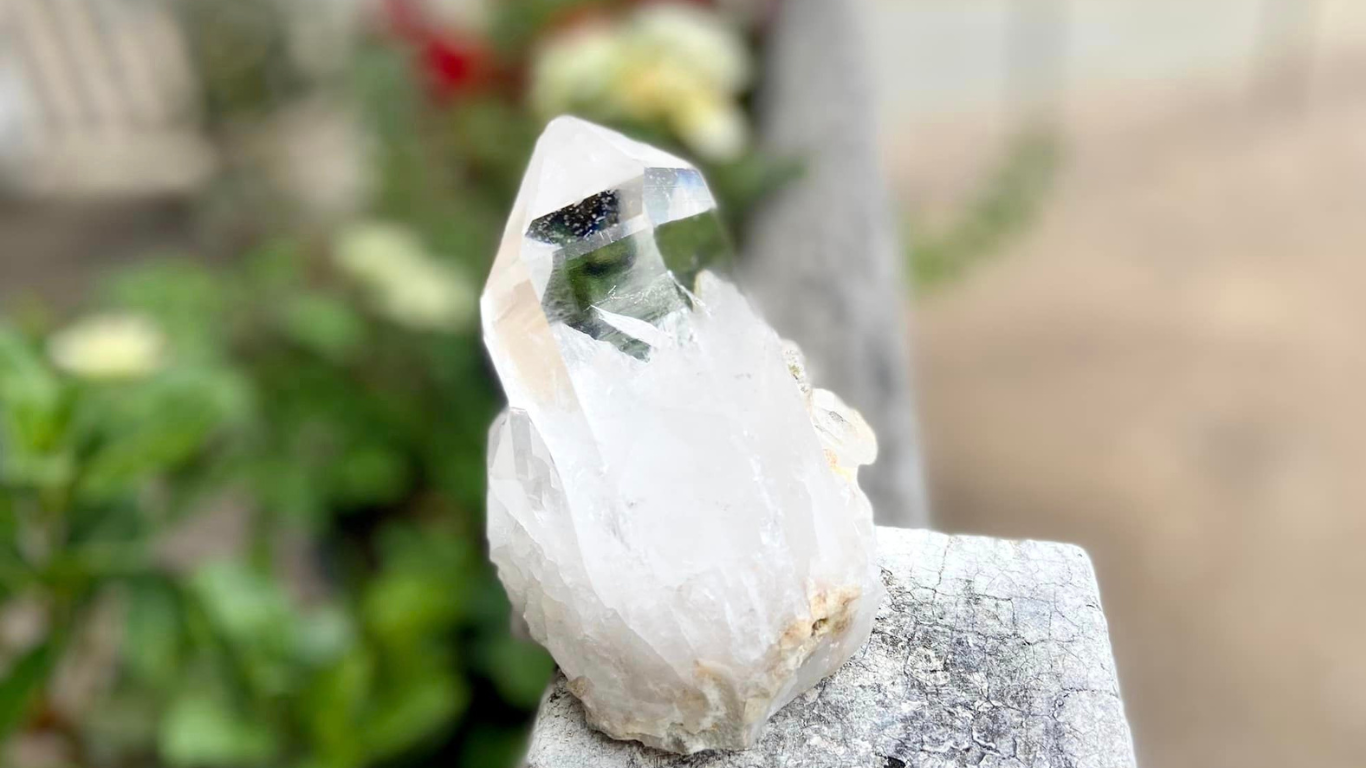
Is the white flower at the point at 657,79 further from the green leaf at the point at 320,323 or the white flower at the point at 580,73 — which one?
the green leaf at the point at 320,323

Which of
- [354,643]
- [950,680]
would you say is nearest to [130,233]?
[354,643]

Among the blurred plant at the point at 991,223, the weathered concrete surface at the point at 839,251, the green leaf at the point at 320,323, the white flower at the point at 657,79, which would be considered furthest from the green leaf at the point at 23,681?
the blurred plant at the point at 991,223

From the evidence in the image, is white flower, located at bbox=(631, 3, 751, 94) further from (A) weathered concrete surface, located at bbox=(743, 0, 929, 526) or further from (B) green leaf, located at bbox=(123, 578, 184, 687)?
(B) green leaf, located at bbox=(123, 578, 184, 687)

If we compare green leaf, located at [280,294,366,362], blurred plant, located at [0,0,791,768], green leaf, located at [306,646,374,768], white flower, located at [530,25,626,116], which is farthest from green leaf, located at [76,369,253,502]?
white flower, located at [530,25,626,116]

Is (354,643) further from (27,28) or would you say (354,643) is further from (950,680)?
(27,28)

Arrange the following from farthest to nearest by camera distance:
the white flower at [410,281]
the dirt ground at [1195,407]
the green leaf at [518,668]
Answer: the dirt ground at [1195,407], the white flower at [410,281], the green leaf at [518,668]

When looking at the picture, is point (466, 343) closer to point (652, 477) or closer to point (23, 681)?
point (23, 681)
